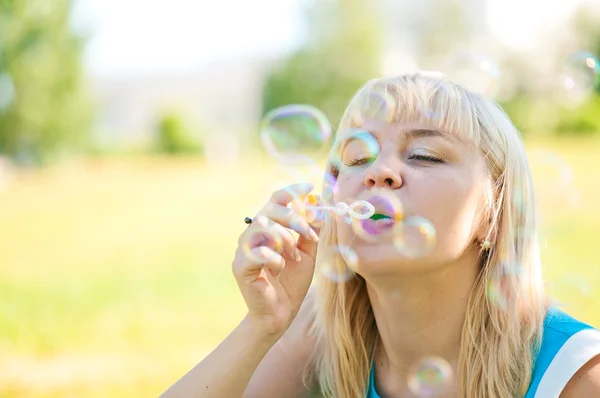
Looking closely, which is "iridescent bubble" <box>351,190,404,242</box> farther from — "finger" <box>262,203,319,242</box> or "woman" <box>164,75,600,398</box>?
"finger" <box>262,203,319,242</box>

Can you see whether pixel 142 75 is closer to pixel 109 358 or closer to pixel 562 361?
pixel 109 358

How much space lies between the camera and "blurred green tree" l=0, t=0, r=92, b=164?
1518cm

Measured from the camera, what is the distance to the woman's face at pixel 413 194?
5.19 ft

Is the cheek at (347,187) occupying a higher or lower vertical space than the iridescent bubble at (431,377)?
higher

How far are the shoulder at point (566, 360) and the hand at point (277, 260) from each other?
569mm

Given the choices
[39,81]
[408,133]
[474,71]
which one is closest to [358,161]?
[408,133]

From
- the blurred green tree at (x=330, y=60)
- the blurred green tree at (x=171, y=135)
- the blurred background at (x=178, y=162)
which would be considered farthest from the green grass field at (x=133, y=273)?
the blurred green tree at (x=330, y=60)

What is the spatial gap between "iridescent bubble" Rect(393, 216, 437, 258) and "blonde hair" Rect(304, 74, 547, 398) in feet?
0.71

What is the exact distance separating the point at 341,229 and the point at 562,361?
56 centimetres

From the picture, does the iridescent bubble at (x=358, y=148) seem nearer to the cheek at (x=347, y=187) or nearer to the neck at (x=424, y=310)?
the cheek at (x=347, y=187)

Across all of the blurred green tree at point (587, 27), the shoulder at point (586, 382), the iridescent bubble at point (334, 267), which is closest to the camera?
the shoulder at point (586, 382)

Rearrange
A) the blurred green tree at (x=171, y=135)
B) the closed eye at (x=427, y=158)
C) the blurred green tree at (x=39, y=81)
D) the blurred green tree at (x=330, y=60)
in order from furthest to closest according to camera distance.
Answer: the blurred green tree at (x=330, y=60) → the blurred green tree at (x=171, y=135) → the blurred green tree at (x=39, y=81) → the closed eye at (x=427, y=158)

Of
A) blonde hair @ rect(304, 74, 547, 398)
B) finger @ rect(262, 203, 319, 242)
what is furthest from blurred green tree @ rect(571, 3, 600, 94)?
finger @ rect(262, 203, 319, 242)

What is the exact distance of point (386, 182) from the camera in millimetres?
1601
